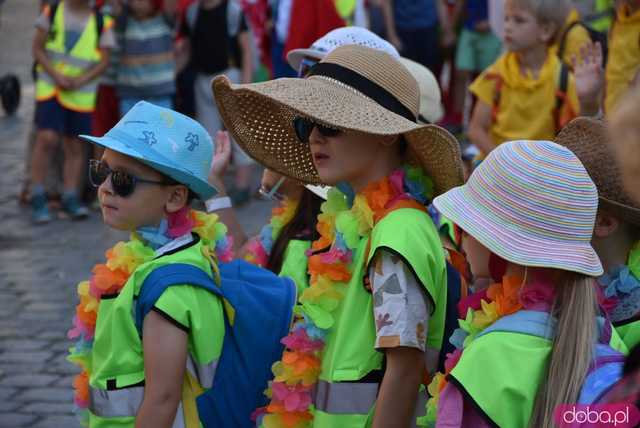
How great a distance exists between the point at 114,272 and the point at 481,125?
3231 mm

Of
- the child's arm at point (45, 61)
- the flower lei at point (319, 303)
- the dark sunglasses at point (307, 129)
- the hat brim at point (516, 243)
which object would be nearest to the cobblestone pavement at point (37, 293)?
the child's arm at point (45, 61)

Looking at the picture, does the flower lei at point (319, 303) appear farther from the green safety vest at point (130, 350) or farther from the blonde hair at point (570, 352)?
the blonde hair at point (570, 352)

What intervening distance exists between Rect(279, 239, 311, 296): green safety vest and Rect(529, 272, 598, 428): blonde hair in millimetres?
1121

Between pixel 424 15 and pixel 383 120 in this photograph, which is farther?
pixel 424 15

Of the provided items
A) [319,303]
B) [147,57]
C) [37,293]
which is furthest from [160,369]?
[147,57]

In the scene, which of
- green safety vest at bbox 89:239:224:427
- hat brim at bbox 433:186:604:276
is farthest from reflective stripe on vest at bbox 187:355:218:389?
hat brim at bbox 433:186:604:276

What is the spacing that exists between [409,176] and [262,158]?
2.24ft

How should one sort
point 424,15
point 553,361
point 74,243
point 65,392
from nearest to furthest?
1. point 553,361
2. point 65,392
3. point 74,243
4. point 424,15

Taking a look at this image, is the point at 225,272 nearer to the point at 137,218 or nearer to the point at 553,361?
the point at 137,218

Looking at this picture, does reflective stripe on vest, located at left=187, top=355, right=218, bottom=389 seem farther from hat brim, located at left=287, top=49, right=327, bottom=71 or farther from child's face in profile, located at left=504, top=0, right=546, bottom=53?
child's face in profile, located at left=504, top=0, right=546, bottom=53

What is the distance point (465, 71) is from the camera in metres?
11.0

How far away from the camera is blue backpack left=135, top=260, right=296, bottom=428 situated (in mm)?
3094

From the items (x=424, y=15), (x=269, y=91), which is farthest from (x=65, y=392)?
(x=424, y=15)

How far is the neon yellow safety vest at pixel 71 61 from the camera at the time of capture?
8.39m
